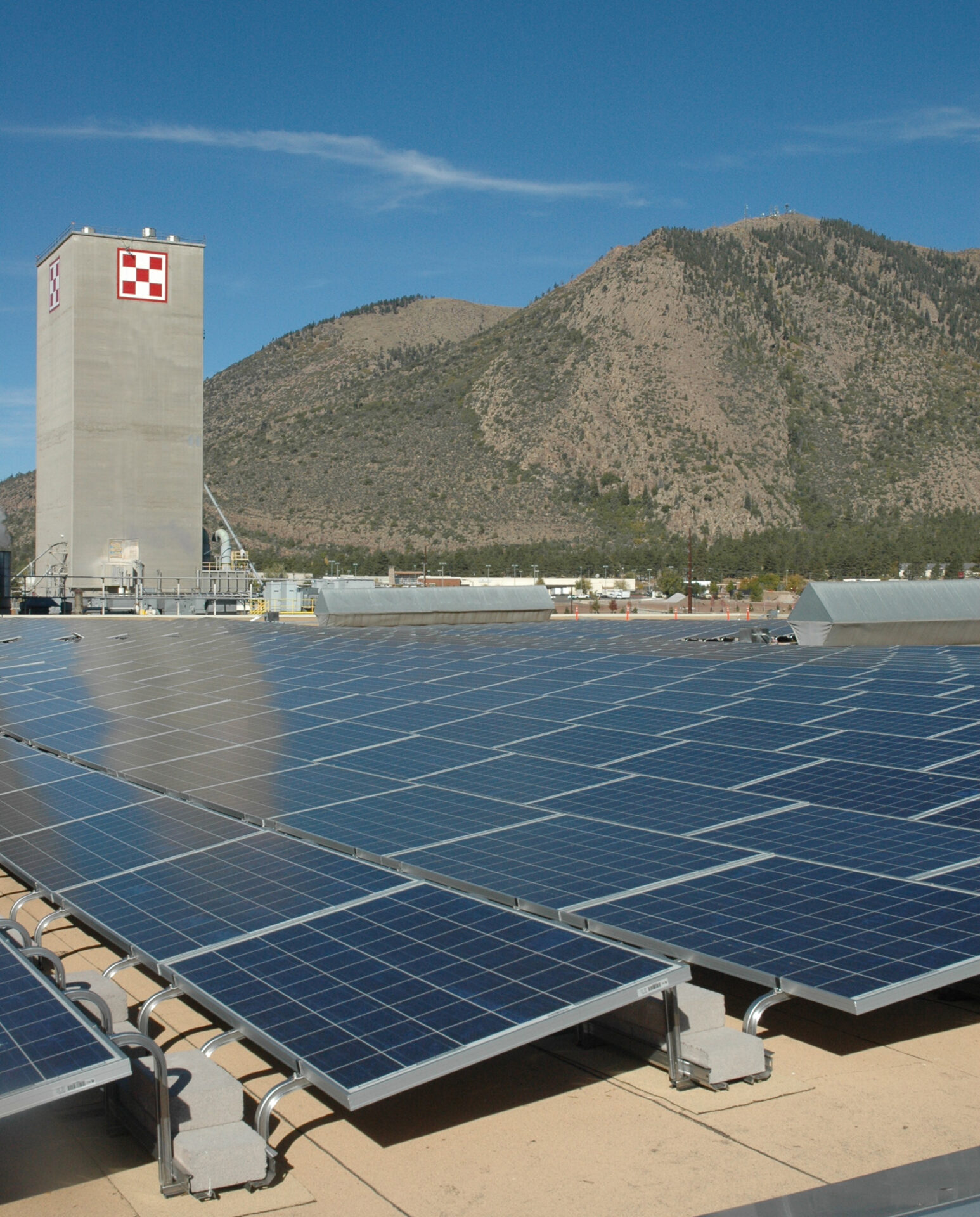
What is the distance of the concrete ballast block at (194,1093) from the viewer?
6785 millimetres

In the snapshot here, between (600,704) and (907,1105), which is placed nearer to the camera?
(907,1105)

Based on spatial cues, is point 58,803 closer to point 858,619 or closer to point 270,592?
point 858,619

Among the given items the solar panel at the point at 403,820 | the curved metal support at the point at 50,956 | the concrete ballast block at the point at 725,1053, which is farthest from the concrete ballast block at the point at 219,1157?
the solar panel at the point at 403,820

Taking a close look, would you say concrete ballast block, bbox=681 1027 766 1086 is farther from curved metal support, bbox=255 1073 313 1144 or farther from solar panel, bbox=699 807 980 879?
curved metal support, bbox=255 1073 313 1144

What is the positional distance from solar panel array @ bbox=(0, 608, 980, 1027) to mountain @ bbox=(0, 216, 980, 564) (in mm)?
120909

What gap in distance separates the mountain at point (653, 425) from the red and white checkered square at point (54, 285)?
180ft

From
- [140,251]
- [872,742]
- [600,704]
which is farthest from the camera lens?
[140,251]

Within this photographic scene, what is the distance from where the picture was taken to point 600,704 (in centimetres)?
1755

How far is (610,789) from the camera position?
12.8 meters

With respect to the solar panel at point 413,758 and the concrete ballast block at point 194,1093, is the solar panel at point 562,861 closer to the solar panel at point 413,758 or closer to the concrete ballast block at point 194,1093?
the concrete ballast block at point 194,1093

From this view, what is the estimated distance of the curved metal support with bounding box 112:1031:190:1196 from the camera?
6.49m

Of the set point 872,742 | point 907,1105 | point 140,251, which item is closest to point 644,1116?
point 907,1105

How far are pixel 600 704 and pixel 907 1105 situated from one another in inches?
401

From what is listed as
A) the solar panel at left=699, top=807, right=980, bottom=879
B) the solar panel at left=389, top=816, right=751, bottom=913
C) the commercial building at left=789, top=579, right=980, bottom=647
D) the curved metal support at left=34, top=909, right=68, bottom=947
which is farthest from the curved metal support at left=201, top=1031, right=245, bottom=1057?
the commercial building at left=789, top=579, right=980, bottom=647
